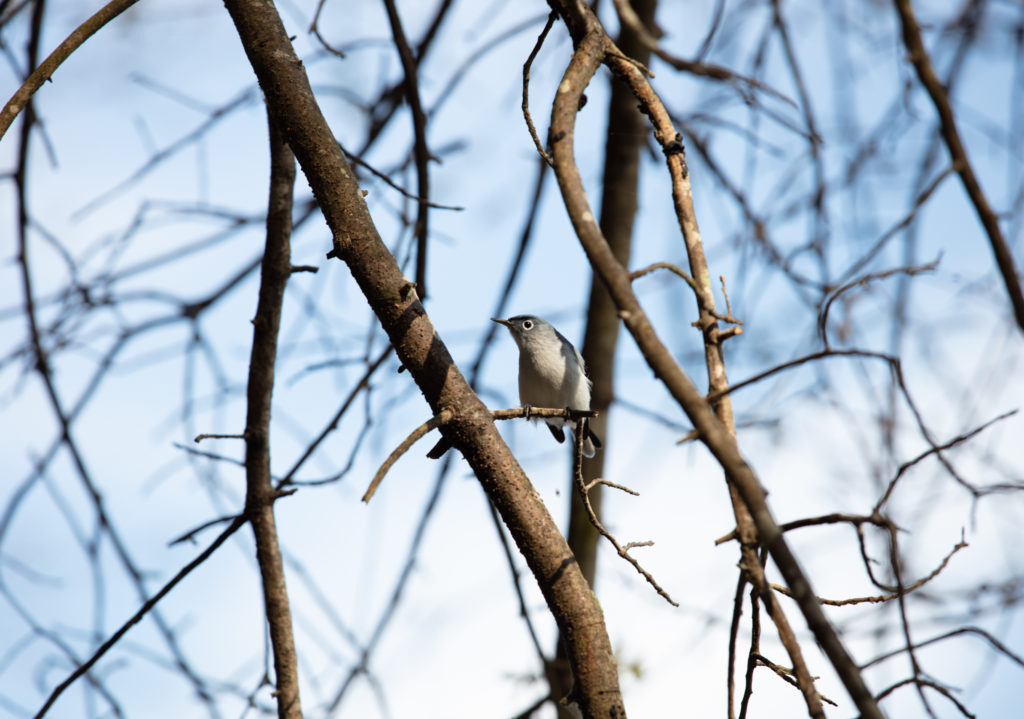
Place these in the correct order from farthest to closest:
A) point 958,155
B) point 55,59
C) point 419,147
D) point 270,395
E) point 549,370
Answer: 1. point 549,370
2. point 419,147
3. point 270,395
4. point 55,59
5. point 958,155

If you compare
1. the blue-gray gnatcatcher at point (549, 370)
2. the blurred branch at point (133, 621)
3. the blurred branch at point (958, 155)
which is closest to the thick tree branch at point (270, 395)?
the blurred branch at point (133, 621)

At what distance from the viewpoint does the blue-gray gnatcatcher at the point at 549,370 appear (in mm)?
4969

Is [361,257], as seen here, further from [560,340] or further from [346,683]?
[560,340]

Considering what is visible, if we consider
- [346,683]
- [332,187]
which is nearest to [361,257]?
[332,187]

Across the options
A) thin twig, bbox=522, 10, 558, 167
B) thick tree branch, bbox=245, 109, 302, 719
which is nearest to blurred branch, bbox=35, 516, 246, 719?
thick tree branch, bbox=245, 109, 302, 719

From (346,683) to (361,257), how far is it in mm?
2375

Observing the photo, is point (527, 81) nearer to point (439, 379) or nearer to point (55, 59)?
point (439, 379)

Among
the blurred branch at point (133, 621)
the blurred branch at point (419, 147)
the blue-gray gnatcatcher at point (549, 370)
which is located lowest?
the blurred branch at point (133, 621)

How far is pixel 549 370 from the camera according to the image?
4945 millimetres

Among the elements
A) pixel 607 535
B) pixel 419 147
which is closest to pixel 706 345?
pixel 607 535

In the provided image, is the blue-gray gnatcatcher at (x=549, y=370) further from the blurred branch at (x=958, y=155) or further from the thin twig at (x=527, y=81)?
the blurred branch at (x=958, y=155)

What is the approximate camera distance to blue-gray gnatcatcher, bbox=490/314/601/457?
4.97 meters

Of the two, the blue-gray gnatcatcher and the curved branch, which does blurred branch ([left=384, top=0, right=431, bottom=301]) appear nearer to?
the blue-gray gnatcatcher

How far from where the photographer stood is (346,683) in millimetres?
3830
